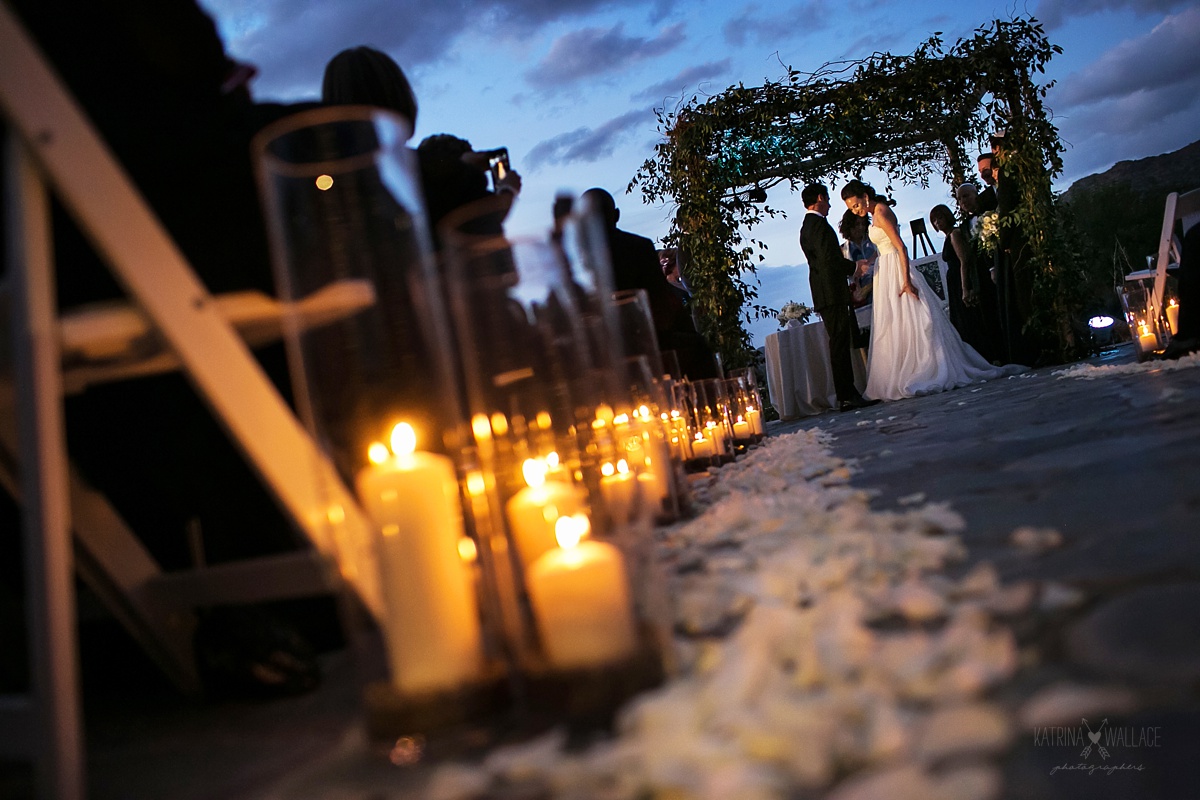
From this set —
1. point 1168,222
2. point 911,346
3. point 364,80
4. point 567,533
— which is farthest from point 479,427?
point 911,346

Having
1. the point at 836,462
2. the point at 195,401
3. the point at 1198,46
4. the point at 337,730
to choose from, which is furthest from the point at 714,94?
the point at 1198,46

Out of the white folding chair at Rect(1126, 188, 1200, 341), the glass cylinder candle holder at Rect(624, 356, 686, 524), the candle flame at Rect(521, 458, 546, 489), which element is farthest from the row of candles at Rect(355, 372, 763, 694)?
the white folding chair at Rect(1126, 188, 1200, 341)

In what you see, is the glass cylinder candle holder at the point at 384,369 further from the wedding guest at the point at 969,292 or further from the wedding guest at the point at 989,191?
the wedding guest at the point at 969,292

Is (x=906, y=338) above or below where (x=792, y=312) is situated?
below

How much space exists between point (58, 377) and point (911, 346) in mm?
7524

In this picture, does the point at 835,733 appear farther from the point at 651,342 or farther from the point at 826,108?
the point at 826,108

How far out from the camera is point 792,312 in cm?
911

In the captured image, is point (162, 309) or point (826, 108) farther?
point (826, 108)

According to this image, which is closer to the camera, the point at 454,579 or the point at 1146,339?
the point at 454,579

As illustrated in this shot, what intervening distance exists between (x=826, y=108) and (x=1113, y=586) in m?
8.28

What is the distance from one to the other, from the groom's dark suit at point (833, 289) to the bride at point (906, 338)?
0.44 m

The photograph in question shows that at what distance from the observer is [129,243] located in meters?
1.00

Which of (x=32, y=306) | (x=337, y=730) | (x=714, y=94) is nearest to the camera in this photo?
(x=32, y=306)

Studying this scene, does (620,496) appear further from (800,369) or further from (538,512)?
(800,369)
